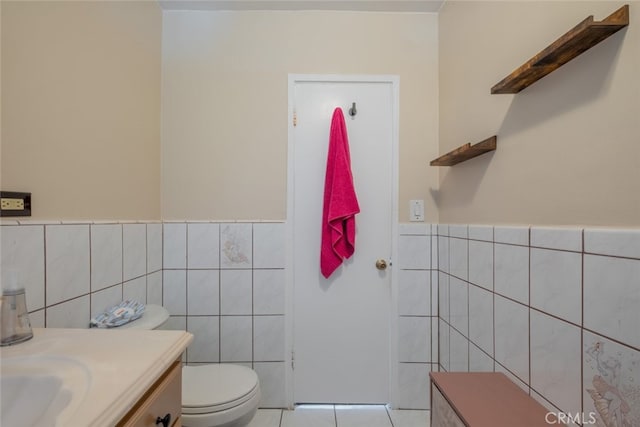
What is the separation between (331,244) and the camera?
5.46 feet

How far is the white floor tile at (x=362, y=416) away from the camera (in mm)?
1577

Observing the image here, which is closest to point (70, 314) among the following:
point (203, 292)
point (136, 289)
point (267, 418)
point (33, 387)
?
point (136, 289)

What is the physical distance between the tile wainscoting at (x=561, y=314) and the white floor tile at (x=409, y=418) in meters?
0.54

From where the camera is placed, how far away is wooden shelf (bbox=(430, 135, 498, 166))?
116cm

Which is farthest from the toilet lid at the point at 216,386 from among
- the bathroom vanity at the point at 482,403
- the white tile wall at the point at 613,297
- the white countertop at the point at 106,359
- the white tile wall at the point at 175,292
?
the white tile wall at the point at 613,297

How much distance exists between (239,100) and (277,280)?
1.13m

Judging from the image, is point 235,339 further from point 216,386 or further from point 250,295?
point 216,386

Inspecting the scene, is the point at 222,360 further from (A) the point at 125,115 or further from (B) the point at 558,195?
(B) the point at 558,195

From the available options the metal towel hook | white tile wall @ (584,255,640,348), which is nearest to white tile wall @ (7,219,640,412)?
white tile wall @ (584,255,640,348)

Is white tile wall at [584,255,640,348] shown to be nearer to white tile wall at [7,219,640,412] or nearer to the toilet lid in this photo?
white tile wall at [7,219,640,412]

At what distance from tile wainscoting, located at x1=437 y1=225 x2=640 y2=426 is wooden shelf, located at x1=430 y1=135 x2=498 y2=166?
0.34m

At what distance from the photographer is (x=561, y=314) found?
33.1 inches

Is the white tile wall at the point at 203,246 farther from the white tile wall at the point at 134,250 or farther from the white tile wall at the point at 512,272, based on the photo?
the white tile wall at the point at 512,272

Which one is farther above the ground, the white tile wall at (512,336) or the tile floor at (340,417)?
the white tile wall at (512,336)
